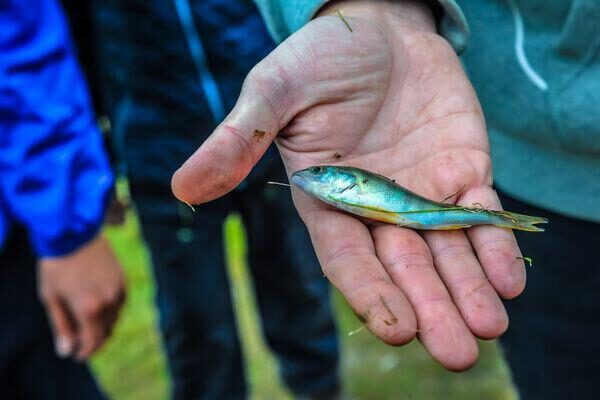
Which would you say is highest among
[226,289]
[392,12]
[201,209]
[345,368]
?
[392,12]

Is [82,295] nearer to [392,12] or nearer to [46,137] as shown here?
[46,137]

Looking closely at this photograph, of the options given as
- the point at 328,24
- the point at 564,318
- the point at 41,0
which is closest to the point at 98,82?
the point at 41,0

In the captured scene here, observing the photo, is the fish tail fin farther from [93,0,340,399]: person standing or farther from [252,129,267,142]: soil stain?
[93,0,340,399]: person standing

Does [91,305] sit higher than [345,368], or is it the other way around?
[91,305]

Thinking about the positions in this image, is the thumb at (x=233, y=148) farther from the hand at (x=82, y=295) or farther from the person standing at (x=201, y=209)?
the person standing at (x=201, y=209)

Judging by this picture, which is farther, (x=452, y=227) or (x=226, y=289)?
(x=226, y=289)

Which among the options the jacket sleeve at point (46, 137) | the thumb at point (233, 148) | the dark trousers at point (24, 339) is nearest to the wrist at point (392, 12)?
the thumb at point (233, 148)

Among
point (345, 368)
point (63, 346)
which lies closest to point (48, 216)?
point (63, 346)
